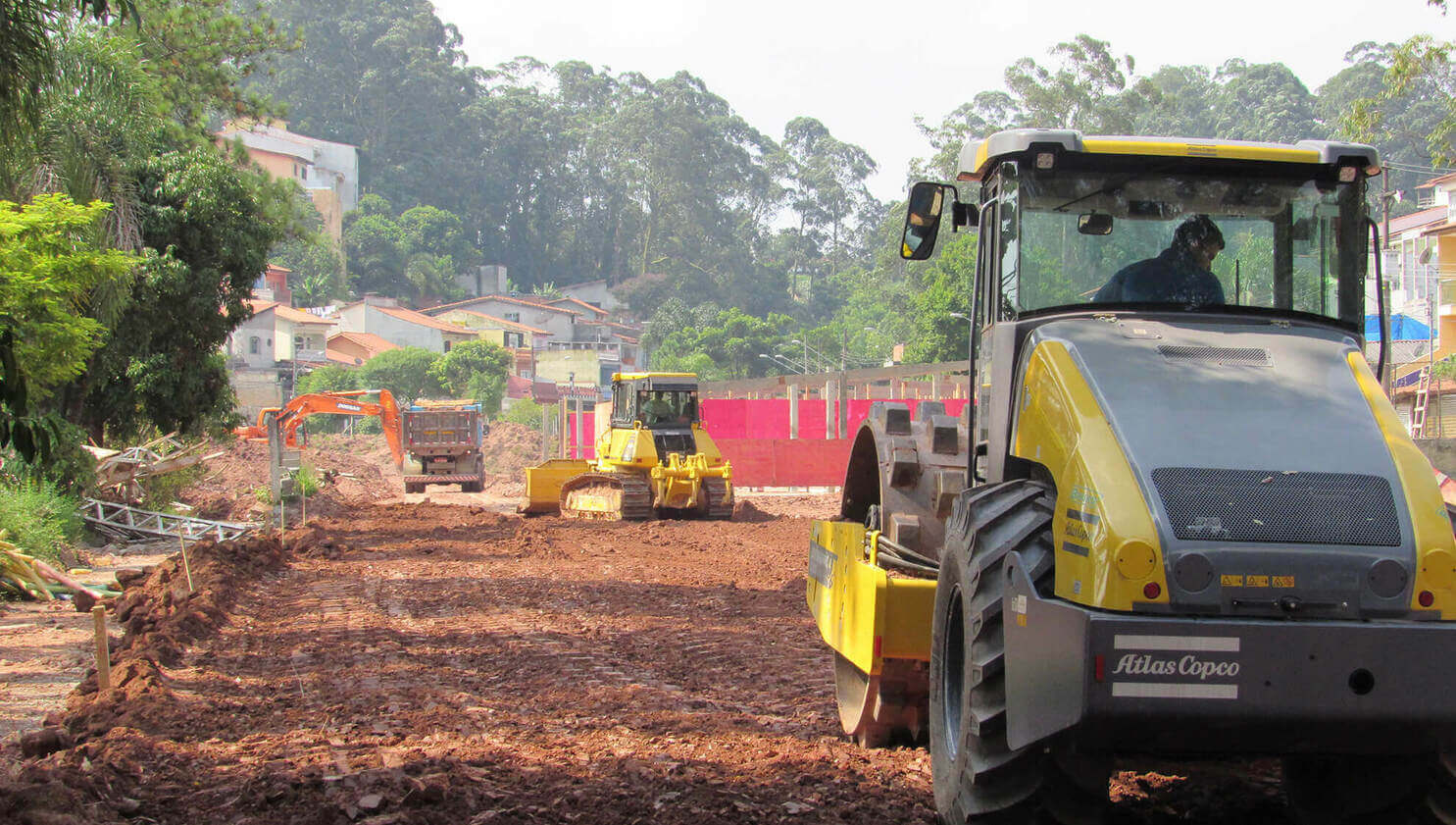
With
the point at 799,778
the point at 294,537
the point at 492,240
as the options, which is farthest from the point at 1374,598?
A: the point at 492,240

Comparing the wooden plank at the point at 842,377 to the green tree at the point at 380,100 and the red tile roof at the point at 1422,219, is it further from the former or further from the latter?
the green tree at the point at 380,100

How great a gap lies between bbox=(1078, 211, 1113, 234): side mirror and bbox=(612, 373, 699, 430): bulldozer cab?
19.2m

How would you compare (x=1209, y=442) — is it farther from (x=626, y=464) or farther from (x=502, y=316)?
(x=502, y=316)

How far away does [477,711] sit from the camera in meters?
7.96

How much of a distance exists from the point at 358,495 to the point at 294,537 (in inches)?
667

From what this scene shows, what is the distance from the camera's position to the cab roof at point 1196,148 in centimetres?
520

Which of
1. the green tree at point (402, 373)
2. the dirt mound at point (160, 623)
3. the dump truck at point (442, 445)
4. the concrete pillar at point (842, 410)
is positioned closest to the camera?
the dirt mound at point (160, 623)

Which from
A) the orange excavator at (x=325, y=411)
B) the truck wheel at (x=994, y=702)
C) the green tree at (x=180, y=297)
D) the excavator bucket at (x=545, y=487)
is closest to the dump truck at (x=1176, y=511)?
the truck wheel at (x=994, y=702)

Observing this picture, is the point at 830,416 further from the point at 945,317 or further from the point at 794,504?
the point at 945,317

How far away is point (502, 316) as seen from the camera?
85.8 meters

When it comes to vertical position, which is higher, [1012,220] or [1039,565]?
[1012,220]

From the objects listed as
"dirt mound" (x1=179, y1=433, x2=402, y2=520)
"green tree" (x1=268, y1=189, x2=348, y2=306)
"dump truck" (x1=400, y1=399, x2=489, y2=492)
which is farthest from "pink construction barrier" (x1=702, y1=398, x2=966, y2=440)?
"green tree" (x1=268, y1=189, x2=348, y2=306)

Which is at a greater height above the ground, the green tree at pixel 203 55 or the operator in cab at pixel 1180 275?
the green tree at pixel 203 55

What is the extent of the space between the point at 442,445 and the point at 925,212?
33376mm
